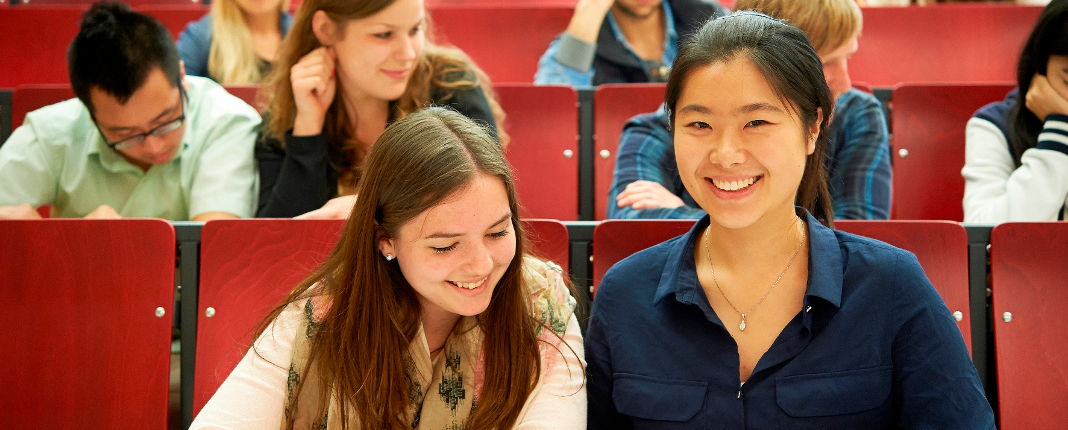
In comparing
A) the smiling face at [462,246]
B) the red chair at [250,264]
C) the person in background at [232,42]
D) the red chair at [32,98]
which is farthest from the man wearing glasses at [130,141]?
the smiling face at [462,246]

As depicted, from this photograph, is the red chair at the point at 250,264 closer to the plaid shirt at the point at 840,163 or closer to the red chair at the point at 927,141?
the plaid shirt at the point at 840,163

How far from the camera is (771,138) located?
1035 millimetres

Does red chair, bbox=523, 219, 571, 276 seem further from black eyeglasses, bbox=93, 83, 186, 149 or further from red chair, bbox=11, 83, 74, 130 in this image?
red chair, bbox=11, 83, 74, 130

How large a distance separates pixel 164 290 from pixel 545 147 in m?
0.89

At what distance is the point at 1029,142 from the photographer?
173 centimetres

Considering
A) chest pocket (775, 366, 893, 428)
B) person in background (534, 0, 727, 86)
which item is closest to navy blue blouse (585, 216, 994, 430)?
chest pocket (775, 366, 893, 428)

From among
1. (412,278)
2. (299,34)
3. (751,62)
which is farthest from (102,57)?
(751,62)

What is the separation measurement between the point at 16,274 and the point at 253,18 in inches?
47.9

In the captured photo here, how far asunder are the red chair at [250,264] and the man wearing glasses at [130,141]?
0.33m

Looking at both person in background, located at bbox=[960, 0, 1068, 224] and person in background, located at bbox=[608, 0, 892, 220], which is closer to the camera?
person in background, located at bbox=[608, 0, 892, 220]

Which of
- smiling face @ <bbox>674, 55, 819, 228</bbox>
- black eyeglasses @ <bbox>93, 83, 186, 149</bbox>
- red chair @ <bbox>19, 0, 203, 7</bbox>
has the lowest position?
smiling face @ <bbox>674, 55, 819, 228</bbox>

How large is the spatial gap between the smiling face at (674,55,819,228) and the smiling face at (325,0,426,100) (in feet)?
2.49

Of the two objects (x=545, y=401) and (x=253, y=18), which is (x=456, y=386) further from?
(x=253, y=18)

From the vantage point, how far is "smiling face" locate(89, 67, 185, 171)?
1.68 meters
